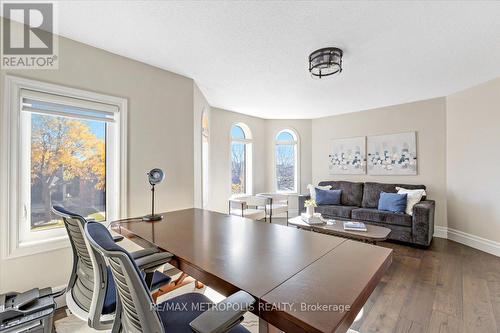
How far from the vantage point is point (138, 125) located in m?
2.54

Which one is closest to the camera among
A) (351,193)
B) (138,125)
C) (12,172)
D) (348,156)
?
(12,172)

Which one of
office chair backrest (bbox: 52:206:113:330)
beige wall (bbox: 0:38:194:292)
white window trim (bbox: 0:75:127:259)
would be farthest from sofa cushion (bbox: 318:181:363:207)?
white window trim (bbox: 0:75:127:259)

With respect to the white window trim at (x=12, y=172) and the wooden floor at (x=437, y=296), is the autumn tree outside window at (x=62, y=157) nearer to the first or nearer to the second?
the white window trim at (x=12, y=172)

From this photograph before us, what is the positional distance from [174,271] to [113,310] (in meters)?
1.62

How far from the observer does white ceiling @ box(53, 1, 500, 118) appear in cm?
170

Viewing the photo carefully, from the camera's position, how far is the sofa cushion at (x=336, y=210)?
4180 millimetres

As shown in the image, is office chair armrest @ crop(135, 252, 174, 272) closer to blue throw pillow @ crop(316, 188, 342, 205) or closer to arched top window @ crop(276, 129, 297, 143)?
blue throw pillow @ crop(316, 188, 342, 205)

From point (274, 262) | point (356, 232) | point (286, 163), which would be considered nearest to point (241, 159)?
point (286, 163)

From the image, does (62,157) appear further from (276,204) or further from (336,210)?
(336,210)

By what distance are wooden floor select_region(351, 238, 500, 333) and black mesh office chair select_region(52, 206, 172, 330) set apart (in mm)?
1636

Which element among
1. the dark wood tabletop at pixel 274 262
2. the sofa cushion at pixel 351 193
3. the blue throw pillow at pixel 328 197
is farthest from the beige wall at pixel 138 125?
the sofa cushion at pixel 351 193

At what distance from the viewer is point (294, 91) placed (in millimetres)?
3590

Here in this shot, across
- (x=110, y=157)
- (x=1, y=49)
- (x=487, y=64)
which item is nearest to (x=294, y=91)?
(x=487, y=64)

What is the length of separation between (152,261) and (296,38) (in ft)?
7.10
